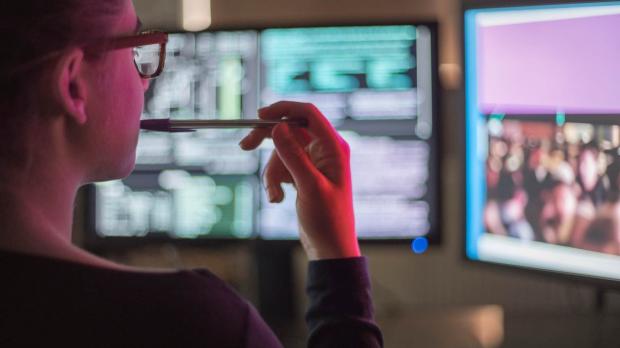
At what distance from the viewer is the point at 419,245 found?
1.28 meters

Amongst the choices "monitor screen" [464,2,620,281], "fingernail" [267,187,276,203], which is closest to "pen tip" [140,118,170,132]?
"fingernail" [267,187,276,203]

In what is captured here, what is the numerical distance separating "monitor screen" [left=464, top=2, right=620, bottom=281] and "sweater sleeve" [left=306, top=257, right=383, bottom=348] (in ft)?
1.60

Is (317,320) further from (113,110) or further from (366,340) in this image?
(113,110)

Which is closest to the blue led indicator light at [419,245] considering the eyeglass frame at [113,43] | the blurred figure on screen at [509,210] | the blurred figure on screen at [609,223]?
the blurred figure on screen at [509,210]

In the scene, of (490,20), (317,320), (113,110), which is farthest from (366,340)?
(490,20)

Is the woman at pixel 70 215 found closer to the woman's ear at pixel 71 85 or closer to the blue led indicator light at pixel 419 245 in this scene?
the woman's ear at pixel 71 85

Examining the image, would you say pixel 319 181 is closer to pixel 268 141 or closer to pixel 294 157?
pixel 294 157

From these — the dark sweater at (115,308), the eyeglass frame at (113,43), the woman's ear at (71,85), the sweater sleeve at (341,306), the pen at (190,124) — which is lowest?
the sweater sleeve at (341,306)

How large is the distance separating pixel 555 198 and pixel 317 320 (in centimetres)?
56

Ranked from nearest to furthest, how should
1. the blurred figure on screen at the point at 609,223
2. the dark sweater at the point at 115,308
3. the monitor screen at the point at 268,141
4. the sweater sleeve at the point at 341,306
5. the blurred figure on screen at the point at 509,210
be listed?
the dark sweater at the point at 115,308 < the sweater sleeve at the point at 341,306 < the blurred figure on screen at the point at 609,223 < the blurred figure on screen at the point at 509,210 < the monitor screen at the point at 268,141

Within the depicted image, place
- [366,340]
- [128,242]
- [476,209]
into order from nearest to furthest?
[366,340] < [476,209] < [128,242]

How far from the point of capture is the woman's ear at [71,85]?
0.51 m

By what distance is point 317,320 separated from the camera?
2.02 ft

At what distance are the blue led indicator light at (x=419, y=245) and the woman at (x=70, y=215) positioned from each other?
0.65 meters
